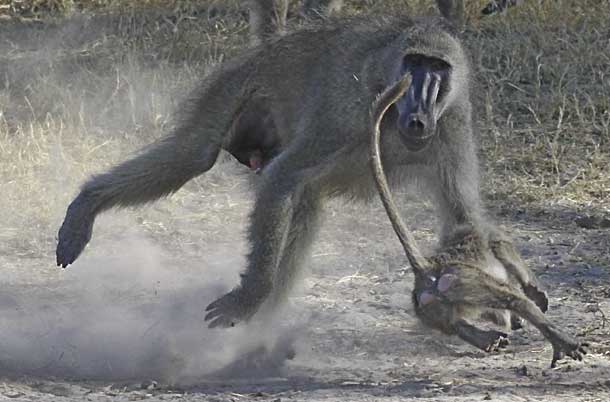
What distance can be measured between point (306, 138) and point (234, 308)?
0.79 meters

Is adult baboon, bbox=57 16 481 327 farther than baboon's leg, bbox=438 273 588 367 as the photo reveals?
Yes

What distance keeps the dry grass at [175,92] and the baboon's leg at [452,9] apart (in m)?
0.36

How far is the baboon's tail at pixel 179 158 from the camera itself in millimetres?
6078

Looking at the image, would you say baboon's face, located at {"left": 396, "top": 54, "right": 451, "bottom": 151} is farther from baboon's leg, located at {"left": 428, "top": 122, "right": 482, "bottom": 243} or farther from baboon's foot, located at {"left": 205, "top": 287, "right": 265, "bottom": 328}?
baboon's foot, located at {"left": 205, "top": 287, "right": 265, "bottom": 328}

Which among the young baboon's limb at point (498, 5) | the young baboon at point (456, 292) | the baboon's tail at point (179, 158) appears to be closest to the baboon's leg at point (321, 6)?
the young baboon's limb at point (498, 5)

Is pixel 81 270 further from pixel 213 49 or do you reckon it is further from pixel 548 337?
pixel 213 49

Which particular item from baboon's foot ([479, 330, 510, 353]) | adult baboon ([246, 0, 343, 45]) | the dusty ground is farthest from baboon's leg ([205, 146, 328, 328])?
adult baboon ([246, 0, 343, 45])

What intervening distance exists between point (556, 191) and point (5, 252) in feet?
9.57

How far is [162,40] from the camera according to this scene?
964 centimetres

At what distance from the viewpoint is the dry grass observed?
301 inches

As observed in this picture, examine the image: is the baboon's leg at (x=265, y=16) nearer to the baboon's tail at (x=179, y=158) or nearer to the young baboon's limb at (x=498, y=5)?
the baboon's tail at (x=179, y=158)

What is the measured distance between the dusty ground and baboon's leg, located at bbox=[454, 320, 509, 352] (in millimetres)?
188

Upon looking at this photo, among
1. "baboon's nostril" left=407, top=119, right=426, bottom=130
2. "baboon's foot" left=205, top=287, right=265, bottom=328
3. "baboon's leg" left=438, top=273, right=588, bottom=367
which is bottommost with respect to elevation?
"baboon's foot" left=205, top=287, right=265, bottom=328

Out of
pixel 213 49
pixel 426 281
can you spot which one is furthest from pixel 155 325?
pixel 213 49
